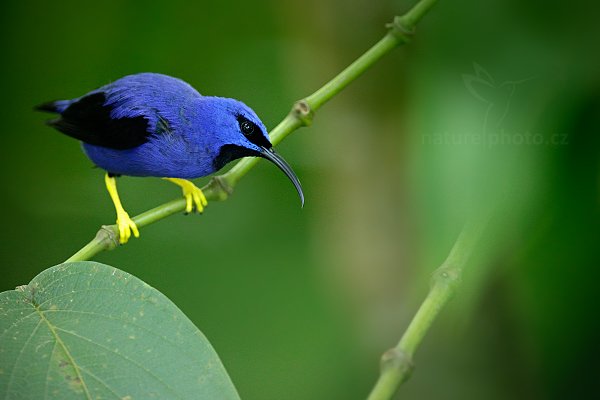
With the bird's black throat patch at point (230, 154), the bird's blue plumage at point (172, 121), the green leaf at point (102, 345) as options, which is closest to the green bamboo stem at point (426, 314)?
the green leaf at point (102, 345)

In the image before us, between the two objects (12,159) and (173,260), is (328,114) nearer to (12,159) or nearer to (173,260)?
(173,260)

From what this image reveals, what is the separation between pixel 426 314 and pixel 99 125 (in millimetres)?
1413

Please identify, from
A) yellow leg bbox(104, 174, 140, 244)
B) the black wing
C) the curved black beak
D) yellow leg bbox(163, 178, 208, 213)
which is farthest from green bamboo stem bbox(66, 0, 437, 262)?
yellow leg bbox(163, 178, 208, 213)

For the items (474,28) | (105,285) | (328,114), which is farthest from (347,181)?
(105,285)

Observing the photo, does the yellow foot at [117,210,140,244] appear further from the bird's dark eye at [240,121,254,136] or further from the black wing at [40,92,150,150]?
the bird's dark eye at [240,121,254,136]

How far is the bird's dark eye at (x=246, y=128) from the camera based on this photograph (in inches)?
83.1

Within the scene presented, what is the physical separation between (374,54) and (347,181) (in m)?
1.25

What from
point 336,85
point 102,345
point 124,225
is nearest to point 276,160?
point 336,85

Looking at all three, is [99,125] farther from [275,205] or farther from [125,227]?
[275,205]

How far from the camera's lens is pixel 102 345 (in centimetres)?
128

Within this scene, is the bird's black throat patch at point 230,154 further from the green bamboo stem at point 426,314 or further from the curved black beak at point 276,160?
the green bamboo stem at point 426,314

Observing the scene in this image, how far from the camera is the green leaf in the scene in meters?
1.20

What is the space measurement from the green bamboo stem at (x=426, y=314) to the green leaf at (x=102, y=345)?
244 mm

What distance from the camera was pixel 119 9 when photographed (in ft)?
9.06
